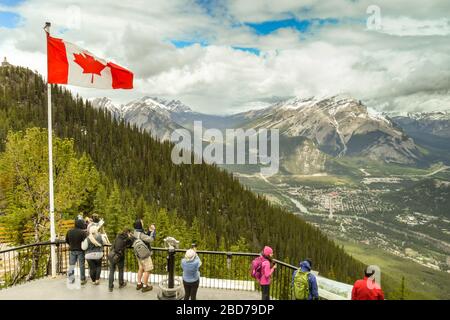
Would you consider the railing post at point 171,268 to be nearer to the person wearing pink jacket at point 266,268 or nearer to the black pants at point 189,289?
the black pants at point 189,289

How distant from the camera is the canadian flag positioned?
58.6ft

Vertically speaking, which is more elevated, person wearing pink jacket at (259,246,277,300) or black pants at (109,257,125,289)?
person wearing pink jacket at (259,246,277,300)

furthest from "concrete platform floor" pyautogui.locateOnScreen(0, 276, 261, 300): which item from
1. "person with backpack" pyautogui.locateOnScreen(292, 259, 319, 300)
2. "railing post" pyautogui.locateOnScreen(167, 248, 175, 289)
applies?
"person with backpack" pyautogui.locateOnScreen(292, 259, 319, 300)

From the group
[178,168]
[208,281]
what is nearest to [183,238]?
[208,281]

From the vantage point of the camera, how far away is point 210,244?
335 ft

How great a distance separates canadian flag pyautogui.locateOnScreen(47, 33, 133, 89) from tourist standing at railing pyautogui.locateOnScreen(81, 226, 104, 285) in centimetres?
780

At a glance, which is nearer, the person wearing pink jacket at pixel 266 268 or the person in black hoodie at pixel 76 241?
the person wearing pink jacket at pixel 266 268

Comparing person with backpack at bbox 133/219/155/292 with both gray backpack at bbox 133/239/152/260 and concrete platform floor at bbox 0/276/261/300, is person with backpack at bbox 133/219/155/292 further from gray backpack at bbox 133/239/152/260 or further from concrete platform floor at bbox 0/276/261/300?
concrete platform floor at bbox 0/276/261/300

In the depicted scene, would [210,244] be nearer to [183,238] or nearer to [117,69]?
[183,238]

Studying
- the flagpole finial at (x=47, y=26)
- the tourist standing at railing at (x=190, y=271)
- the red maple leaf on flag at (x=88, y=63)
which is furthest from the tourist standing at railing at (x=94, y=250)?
the flagpole finial at (x=47, y=26)

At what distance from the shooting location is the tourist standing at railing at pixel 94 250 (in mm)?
15344

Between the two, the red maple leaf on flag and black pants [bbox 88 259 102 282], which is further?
the red maple leaf on flag

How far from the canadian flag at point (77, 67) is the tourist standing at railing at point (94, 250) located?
780 centimetres
